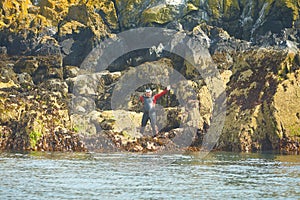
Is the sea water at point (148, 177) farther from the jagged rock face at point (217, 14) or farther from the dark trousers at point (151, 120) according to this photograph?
the jagged rock face at point (217, 14)

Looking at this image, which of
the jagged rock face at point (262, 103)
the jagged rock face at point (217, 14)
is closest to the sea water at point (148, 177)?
the jagged rock face at point (262, 103)

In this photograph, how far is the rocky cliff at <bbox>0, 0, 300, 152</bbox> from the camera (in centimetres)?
4988

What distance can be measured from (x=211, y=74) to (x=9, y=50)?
95.2 feet

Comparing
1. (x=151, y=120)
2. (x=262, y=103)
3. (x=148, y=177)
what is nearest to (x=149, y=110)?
(x=151, y=120)

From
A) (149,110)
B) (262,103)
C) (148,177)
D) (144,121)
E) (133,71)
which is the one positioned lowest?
(148,177)

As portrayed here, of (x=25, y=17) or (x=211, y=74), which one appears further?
(x=25, y=17)

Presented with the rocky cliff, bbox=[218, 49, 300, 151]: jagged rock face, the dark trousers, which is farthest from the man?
bbox=[218, 49, 300, 151]: jagged rock face

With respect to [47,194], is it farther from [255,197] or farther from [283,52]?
[283,52]

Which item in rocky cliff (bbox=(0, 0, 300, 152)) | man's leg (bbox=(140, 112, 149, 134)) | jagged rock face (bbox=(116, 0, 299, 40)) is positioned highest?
jagged rock face (bbox=(116, 0, 299, 40))

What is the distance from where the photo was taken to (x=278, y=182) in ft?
90.8

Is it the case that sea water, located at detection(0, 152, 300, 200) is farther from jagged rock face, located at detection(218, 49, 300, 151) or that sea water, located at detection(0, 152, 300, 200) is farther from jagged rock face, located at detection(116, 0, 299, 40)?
jagged rock face, located at detection(116, 0, 299, 40)

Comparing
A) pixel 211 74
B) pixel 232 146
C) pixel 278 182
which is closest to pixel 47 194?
pixel 278 182

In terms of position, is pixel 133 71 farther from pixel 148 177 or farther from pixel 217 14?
pixel 148 177

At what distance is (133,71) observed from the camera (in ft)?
220
